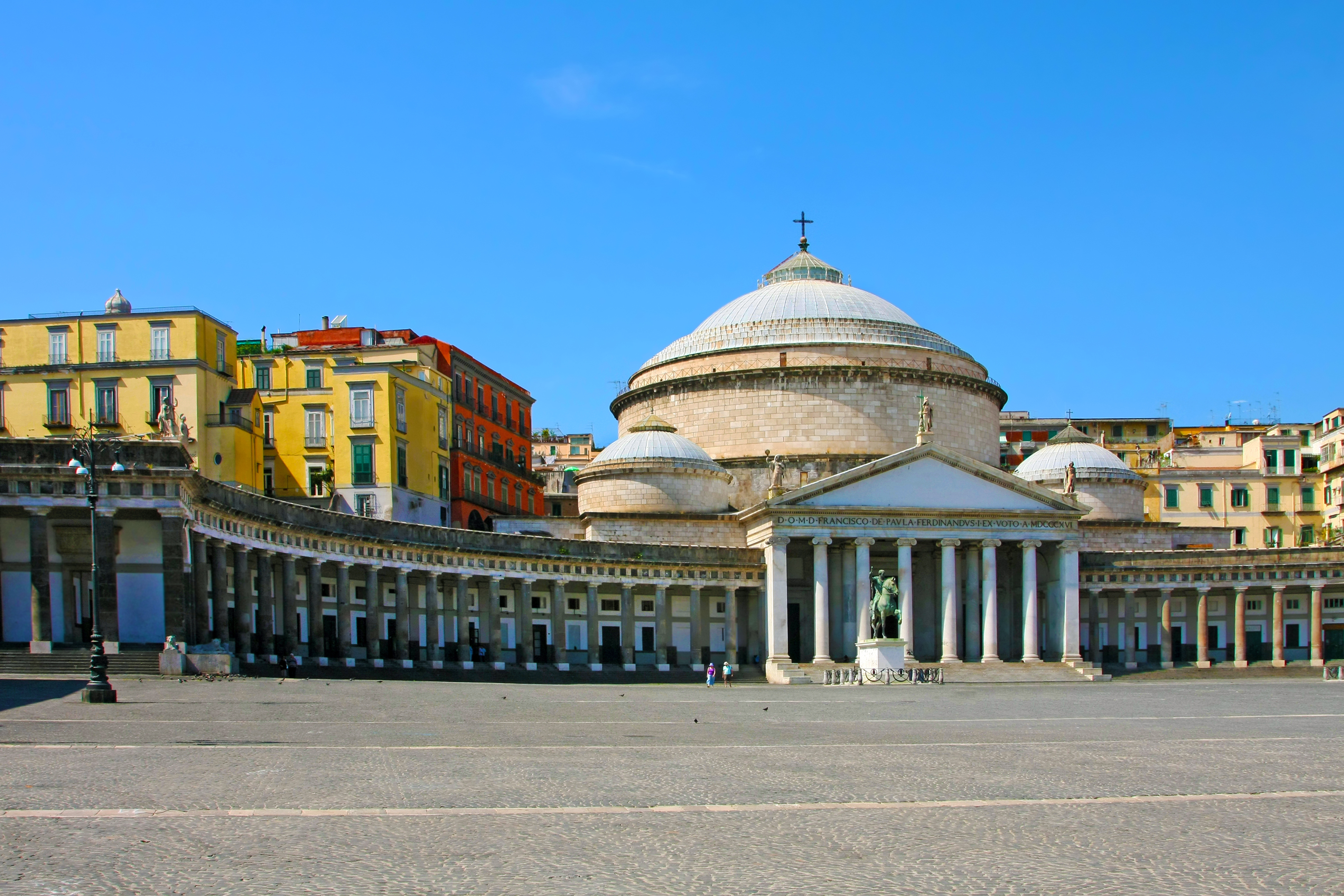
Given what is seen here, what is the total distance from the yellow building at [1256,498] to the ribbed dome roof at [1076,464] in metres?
15.4

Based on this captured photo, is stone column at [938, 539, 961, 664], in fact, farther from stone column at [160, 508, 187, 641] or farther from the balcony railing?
stone column at [160, 508, 187, 641]

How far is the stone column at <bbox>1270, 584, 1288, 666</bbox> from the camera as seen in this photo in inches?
3078

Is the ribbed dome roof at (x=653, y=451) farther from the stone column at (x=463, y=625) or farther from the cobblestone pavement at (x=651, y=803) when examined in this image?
the cobblestone pavement at (x=651, y=803)

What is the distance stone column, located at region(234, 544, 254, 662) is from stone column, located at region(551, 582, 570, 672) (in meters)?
19.9

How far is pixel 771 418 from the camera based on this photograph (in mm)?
82250

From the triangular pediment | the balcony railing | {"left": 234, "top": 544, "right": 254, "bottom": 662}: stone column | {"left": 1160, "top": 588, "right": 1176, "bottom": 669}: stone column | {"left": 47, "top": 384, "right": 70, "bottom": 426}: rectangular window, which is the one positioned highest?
{"left": 47, "top": 384, "right": 70, "bottom": 426}: rectangular window

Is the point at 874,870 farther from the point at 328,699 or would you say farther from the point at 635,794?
the point at 328,699

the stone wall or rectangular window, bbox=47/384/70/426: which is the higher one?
rectangular window, bbox=47/384/70/426

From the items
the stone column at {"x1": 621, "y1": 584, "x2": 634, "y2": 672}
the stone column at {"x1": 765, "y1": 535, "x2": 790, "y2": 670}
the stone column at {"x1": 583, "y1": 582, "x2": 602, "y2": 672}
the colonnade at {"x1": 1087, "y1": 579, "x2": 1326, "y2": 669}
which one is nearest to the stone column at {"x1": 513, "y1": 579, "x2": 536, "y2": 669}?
the stone column at {"x1": 583, "y1": 582, "x2": 602, "y2": 672}

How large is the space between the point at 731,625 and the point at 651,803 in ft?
180

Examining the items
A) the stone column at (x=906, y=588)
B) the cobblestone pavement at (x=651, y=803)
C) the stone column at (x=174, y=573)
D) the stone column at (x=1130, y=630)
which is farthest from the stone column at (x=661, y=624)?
the cobblestone pavement at (x=651, y=803)

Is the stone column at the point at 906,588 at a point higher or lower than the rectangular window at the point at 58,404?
lower

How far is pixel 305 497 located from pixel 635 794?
2075 inches

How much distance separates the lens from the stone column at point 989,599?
234ft
